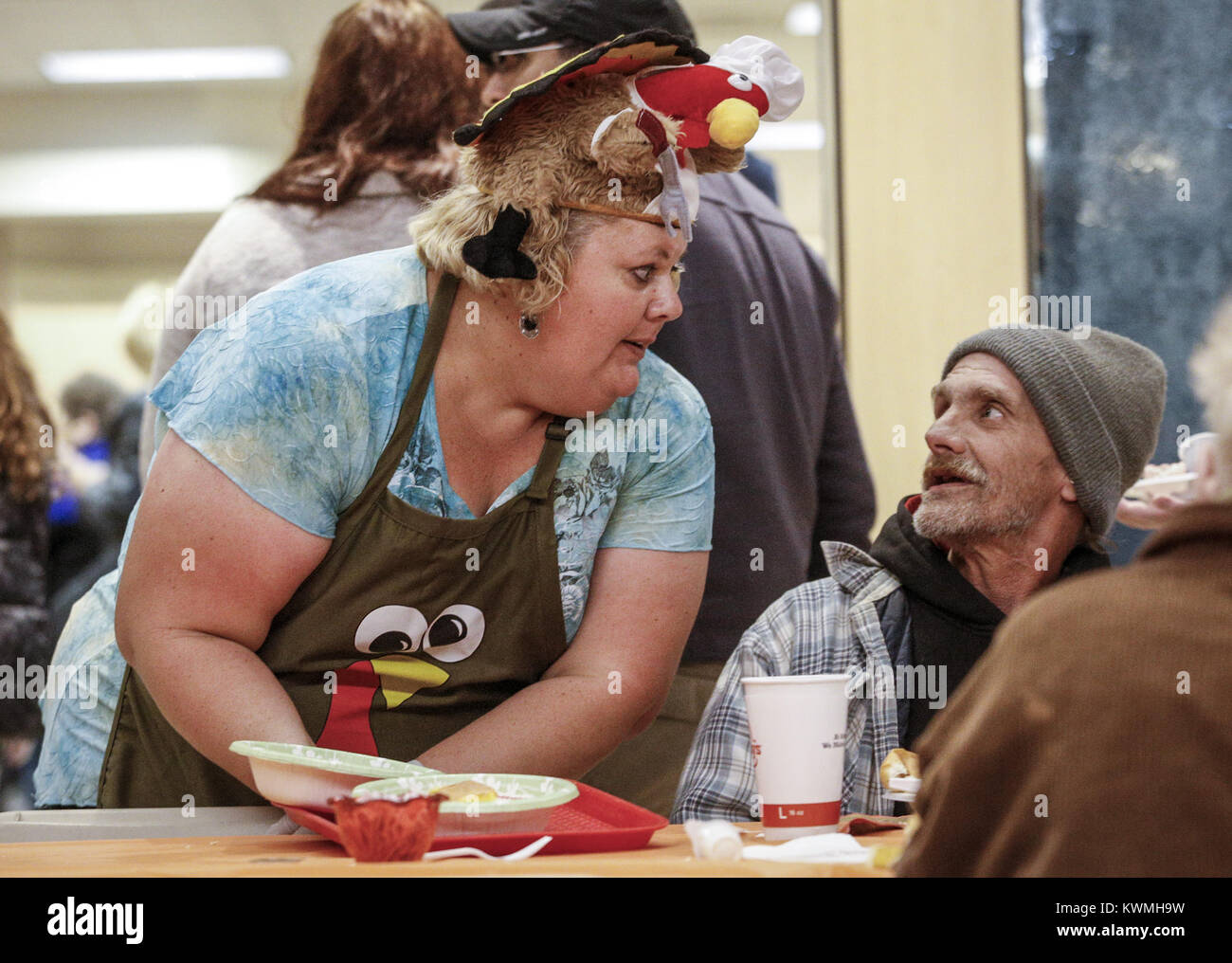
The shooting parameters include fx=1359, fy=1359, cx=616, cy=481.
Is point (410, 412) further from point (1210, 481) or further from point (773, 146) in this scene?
point (773, 146)

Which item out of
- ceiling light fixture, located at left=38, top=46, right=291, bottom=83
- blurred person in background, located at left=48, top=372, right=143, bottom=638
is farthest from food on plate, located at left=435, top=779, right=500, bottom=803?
ceiling light fixture, located at left=38, top=46, right=291, bottom=83

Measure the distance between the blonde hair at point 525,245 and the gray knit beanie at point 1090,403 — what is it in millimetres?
731

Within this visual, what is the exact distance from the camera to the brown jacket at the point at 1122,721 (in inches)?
28.2

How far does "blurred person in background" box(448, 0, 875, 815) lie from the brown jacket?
5.21 ft

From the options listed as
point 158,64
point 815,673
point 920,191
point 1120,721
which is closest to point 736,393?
point 815,673

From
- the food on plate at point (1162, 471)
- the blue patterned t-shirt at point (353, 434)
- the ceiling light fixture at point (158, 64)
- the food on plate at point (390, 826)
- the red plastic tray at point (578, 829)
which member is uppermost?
the ceiling light fixture at point (158, 64)

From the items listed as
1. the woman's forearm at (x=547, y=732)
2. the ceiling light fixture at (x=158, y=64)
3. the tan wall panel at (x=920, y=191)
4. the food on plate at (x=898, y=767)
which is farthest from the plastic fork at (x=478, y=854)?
the ceiling light fixture at (x=158, y=64)

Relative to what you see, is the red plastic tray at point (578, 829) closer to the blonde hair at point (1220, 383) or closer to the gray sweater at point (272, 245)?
the blonde hair at point (1220, 383)

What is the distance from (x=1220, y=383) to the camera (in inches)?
32.0

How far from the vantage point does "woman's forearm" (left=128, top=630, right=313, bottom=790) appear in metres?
1.64

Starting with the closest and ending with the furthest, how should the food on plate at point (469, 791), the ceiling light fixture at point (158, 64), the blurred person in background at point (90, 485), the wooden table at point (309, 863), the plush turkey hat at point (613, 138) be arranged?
the wooden table at point (309, 863) < the food on plate at point (469, 791) < the plush turkey hat at point (613, 138) < the blurred person in background at point (90, 485) < the ceiling light fixture at point (158, 64)

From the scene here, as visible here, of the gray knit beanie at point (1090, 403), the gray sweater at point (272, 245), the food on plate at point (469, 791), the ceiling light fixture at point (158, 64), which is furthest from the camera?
the ceiling light fixture at point (158, 64)

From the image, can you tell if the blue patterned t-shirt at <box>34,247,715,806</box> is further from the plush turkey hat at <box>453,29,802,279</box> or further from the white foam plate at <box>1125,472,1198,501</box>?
the white foam plate at <box>1125,472,1198,501</box>

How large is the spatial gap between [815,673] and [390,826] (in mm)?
930
